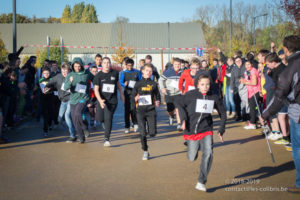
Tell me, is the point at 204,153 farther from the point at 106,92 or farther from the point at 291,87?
the point at 106,92

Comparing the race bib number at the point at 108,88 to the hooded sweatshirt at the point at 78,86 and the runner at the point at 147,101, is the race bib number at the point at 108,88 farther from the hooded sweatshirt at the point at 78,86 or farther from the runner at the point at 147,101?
the runner at the point at 147,101

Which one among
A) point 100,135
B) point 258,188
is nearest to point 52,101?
point 100,135

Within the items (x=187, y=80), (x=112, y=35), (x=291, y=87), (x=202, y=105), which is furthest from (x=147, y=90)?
(x=112, y=35)

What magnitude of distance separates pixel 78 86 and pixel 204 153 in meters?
4.50

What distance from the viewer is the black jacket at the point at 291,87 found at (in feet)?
15.9

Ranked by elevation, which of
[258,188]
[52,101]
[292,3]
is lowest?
[258,188]

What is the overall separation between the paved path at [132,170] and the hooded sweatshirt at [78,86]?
114cm

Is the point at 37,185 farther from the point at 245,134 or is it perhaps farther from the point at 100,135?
the point at 245,134

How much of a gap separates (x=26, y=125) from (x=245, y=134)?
7.03 m

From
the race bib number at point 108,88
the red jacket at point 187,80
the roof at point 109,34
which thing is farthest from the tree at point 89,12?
the race bib number at point 108,88

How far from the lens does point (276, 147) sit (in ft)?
27.0

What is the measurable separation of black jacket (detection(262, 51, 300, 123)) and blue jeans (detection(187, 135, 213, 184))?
1.12m

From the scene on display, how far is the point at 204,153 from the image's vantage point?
528cm

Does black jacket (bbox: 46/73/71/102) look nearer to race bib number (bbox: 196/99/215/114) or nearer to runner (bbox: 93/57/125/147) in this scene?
runner (bbox: 93/57/125/147)
